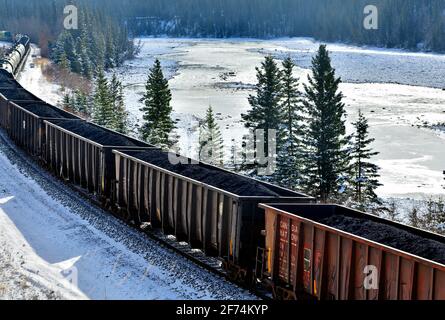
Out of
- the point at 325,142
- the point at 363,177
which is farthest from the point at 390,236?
the point at 363,177

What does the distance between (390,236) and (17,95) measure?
3667cm

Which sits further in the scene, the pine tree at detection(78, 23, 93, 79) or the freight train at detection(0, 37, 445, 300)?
the pine tree at detection(78, 23, 93, 79)

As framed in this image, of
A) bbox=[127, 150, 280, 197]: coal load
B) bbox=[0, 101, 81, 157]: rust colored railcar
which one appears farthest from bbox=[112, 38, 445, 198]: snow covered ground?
bbox=[127, 150, 280, 197]: coal load

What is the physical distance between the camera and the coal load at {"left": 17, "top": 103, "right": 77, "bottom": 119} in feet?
Result: 113

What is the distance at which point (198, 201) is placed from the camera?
18.1 m

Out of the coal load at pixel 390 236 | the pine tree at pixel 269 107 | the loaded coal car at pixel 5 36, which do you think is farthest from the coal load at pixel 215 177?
the loaded coal car at pixel 5 36

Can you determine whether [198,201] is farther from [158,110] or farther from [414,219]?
[158,110]

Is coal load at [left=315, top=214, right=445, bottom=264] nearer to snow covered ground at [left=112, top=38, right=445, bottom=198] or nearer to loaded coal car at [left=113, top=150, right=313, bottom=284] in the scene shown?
loaded coal car at [left=113, top=150, right=313, bottom=284]

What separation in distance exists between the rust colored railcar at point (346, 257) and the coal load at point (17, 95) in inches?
1208

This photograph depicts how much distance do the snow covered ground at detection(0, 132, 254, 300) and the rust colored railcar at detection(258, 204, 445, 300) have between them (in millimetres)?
1730

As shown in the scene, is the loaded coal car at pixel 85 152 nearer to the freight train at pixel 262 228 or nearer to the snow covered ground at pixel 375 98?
the freight train at pixel 262 228

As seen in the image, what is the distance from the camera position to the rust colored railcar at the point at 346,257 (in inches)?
460
